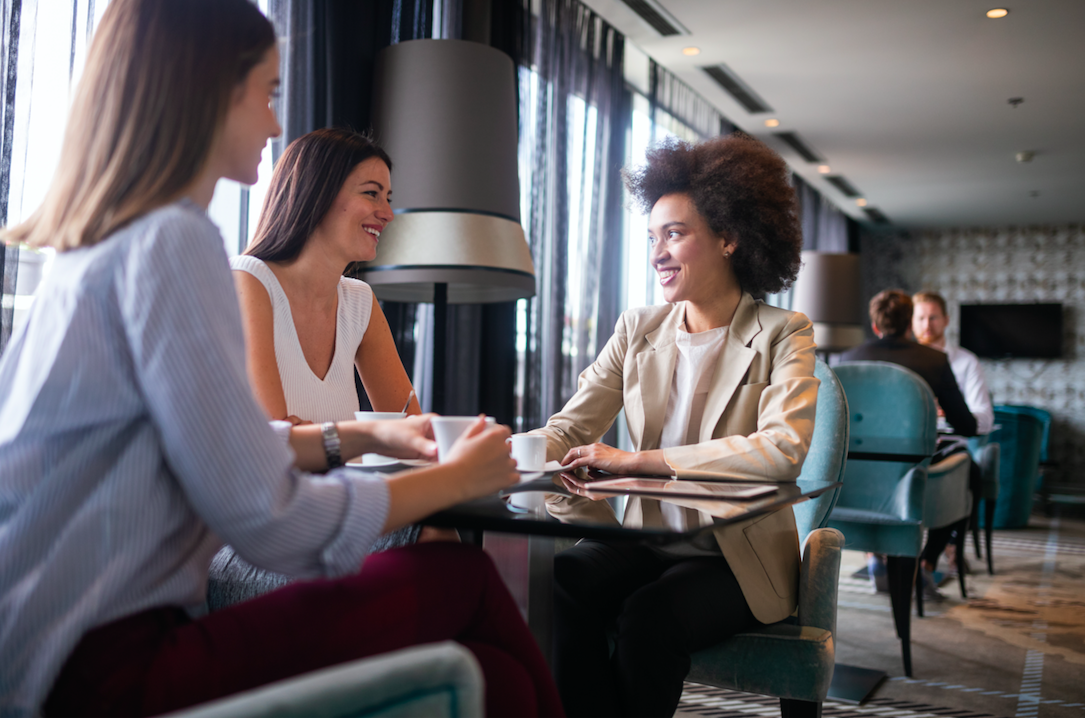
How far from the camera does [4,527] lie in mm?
733

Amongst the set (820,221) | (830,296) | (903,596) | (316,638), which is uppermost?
(820,221)

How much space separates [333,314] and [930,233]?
971 cm

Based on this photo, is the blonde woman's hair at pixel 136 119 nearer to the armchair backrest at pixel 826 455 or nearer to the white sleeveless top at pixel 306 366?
the white sleeveless top at pixel 306 366

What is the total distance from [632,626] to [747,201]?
0.98 metres

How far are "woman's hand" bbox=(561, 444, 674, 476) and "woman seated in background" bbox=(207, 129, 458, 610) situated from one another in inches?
22.9

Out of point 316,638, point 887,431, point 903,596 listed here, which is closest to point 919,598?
point 903,596

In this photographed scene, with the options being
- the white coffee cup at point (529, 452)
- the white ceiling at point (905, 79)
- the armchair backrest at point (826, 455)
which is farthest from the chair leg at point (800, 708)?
the white ceiling at point (905, 79)

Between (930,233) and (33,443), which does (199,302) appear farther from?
(930,233)

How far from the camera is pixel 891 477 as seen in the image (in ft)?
9.18

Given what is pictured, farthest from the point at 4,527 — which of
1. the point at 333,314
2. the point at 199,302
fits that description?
the point at 333,314

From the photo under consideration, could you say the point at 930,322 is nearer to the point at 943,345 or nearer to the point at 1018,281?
the point at 943,345

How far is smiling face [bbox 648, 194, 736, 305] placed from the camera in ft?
5.92

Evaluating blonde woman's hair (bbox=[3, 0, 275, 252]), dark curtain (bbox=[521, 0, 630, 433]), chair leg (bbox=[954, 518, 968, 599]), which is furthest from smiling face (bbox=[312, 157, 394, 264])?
chair leg (bbox=[954, 518, 968, 599])

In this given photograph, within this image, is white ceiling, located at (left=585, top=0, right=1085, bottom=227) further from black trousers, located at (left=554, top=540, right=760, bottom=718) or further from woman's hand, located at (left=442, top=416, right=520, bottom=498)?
woman's hand, located at (left=442, top=416, right=520, bottom=498)
